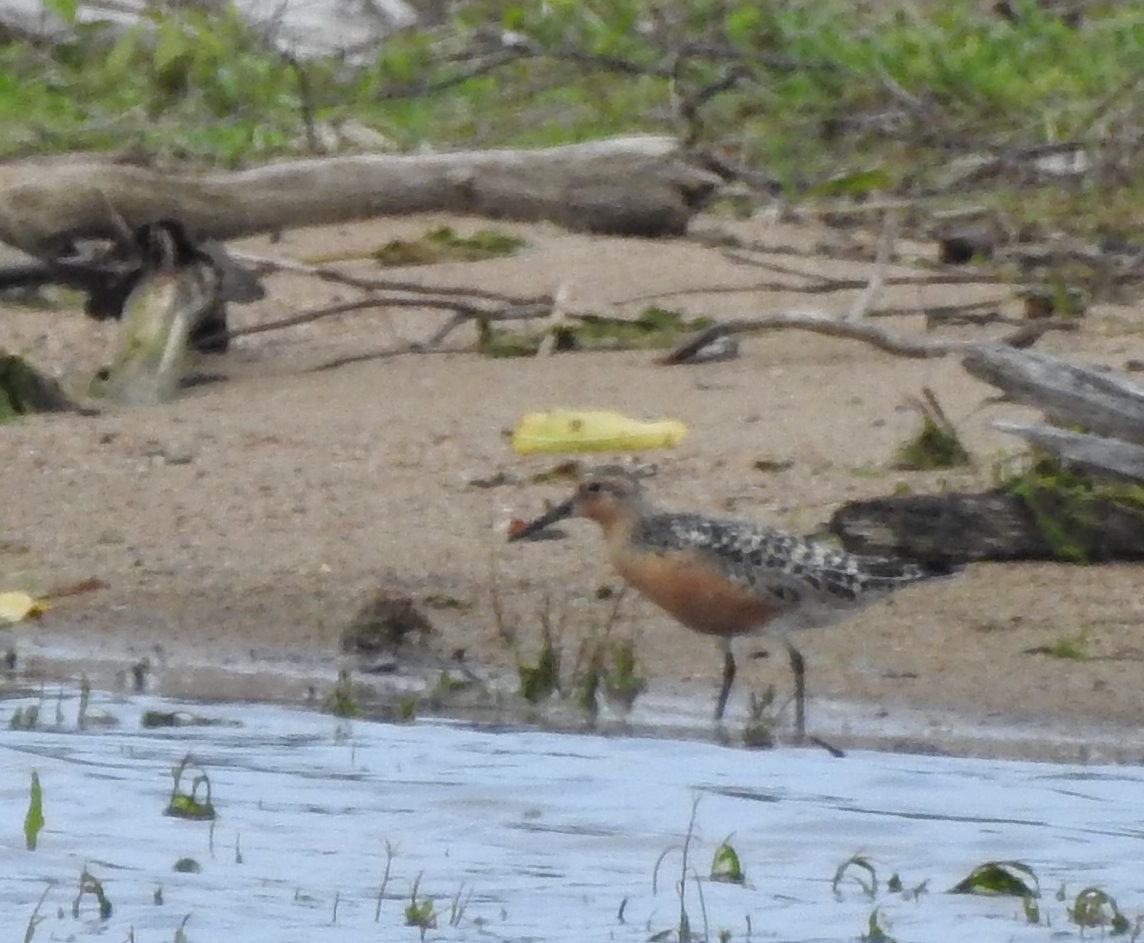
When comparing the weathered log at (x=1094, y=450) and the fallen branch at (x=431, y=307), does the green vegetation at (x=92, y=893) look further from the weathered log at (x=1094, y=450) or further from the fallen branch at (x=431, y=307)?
the fallen branch at (x=431, y=307)

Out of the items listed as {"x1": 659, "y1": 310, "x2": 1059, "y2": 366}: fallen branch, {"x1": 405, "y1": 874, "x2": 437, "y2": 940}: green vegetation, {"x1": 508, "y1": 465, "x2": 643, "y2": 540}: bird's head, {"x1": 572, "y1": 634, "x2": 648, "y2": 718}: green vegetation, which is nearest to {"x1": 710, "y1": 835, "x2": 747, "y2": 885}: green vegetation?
{"x1": 405, "y1": 874, "x2": 437, "y2": 940}: green vegetation

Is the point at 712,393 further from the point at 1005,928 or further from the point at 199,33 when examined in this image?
the point at 1005,928

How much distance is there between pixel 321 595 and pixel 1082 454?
2.12m

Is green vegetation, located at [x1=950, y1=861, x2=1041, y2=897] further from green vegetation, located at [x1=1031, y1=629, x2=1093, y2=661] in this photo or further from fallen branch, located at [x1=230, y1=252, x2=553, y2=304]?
fallen branch, located at [x1=230, y1=252, x2=553, y2=304]

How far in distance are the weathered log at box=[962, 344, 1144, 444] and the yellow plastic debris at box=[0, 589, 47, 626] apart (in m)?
2.60

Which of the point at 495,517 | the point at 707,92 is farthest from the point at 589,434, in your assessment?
the point at 707,92

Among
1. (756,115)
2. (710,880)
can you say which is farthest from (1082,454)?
(756,115)

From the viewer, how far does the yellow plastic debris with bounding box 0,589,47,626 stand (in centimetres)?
734

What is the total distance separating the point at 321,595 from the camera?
7.44 metres

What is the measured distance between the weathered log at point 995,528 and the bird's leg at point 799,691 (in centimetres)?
45

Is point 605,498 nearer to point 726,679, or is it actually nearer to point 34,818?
point 726,679

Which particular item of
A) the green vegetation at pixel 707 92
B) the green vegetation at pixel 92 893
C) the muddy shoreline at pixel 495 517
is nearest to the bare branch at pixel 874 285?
the muddy shoreline at pixel 495 517

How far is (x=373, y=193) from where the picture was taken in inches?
373

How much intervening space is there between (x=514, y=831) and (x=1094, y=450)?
5.52 feet
